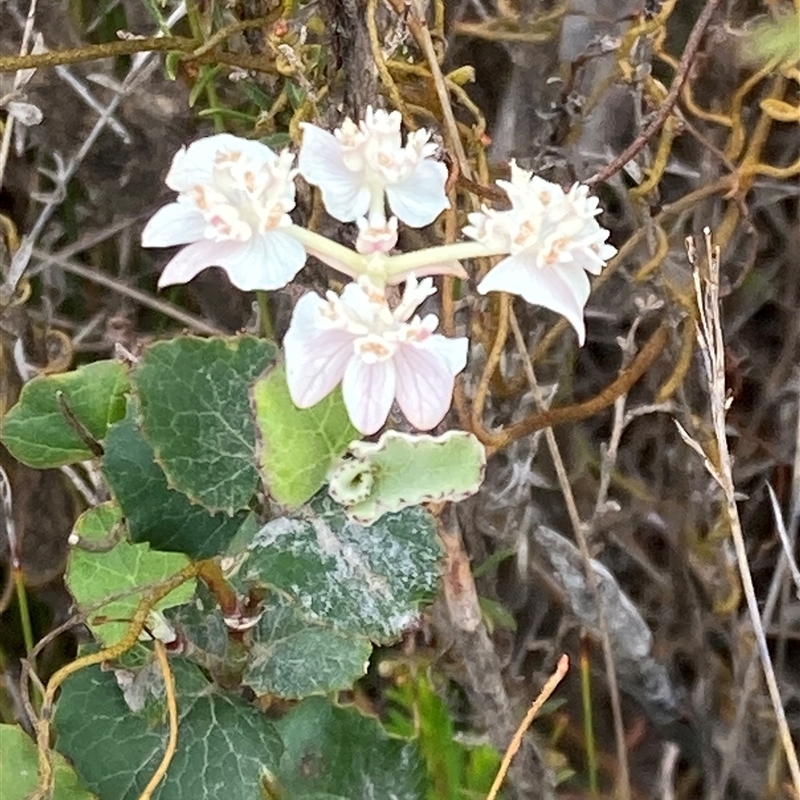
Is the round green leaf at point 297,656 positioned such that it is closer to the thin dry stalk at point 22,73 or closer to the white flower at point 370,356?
the white flower at point 370,356

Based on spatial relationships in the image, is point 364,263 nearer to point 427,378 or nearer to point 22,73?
point 427,378

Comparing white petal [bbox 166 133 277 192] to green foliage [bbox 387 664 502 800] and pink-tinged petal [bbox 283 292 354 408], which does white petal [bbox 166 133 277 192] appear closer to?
pink-tinged petal [bbox 283 292 354 408]

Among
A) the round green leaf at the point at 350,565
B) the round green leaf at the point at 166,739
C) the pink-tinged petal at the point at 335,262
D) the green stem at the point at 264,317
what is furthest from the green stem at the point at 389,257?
the green stem at the point at 264,317

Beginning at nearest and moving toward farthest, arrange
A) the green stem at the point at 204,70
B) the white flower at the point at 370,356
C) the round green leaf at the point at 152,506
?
the white flower at the point at 370,356 → the round green leaf at the point at 152,506 → the green stem at the point at 204,70

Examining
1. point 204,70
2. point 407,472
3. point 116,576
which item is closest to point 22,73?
point 204,70

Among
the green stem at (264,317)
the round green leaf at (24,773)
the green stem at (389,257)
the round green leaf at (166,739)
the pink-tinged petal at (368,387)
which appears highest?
→ the green stem at (389,257)

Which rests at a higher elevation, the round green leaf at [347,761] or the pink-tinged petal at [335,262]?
the pink-tinged petal at [335,262]

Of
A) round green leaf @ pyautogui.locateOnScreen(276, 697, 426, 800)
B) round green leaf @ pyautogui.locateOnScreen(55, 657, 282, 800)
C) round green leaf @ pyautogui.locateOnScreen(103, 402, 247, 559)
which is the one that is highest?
round green leaf @ pyautogui.locateOnScreen(103, 402, 247, 559)

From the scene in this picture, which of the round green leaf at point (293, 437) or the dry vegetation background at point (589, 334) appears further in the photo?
the dry vegetation background at point (589, 334)

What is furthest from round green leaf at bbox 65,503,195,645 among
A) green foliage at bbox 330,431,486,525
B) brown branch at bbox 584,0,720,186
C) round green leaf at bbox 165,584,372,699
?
brown branch at bbox 584,0,720,186
